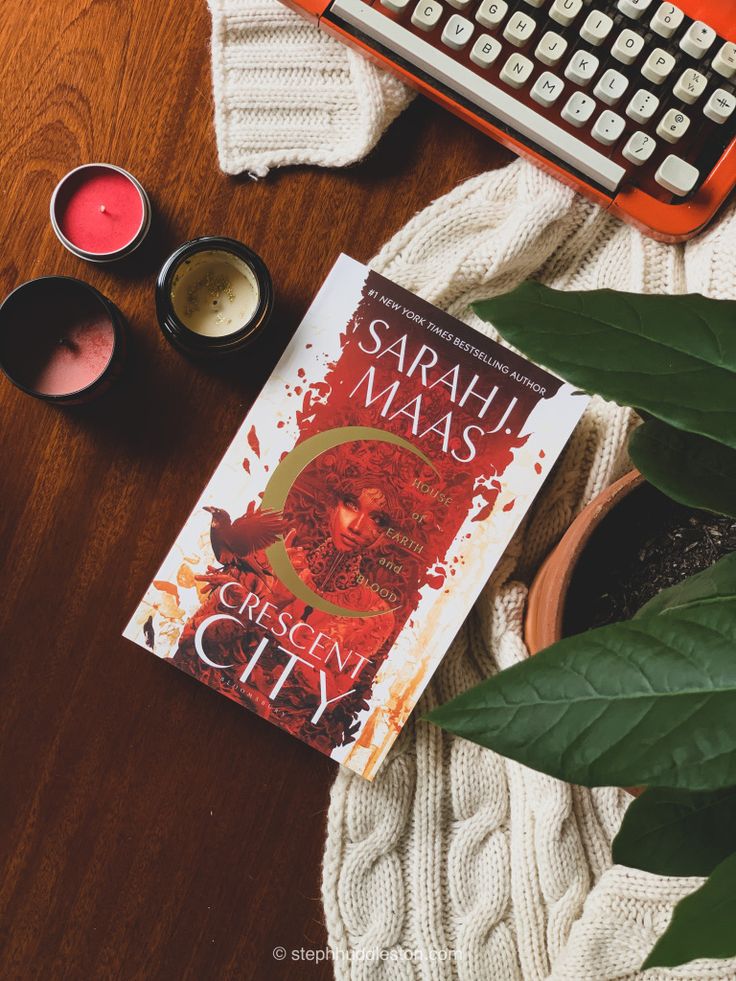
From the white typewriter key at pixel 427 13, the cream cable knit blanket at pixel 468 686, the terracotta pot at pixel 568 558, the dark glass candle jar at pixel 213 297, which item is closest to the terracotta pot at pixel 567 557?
the terracotta pot at pixel 568 558

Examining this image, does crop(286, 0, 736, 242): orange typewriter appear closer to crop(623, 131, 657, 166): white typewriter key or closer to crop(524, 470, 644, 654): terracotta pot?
crop(623, 131, 657, 166): white typewriter key

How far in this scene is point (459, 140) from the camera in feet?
2.72

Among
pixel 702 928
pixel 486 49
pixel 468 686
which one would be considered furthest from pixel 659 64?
pixel 702 928

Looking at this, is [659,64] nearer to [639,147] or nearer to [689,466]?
[639,147]

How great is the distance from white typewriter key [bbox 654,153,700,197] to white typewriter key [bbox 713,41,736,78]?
0.29 feet

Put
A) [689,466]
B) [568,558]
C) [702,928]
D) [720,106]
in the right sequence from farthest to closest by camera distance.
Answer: [720,106] < [568,558] < [689,466] < [702,928]

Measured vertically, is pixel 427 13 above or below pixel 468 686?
above

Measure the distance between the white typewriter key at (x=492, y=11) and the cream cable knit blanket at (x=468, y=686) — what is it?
0.10m

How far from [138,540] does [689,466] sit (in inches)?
20.4

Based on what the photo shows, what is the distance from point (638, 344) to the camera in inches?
15.5

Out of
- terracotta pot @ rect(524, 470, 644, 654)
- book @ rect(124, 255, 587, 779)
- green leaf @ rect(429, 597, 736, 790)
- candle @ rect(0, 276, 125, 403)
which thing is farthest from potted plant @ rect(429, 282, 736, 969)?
candle @ rect(0, 276, 125, 403)

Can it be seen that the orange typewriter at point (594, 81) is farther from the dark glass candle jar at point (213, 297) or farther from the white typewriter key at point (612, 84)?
the dark glass candle jar at point (213, 297)

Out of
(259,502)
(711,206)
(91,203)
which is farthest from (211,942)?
(711,206)

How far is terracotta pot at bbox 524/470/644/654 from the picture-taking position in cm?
64
